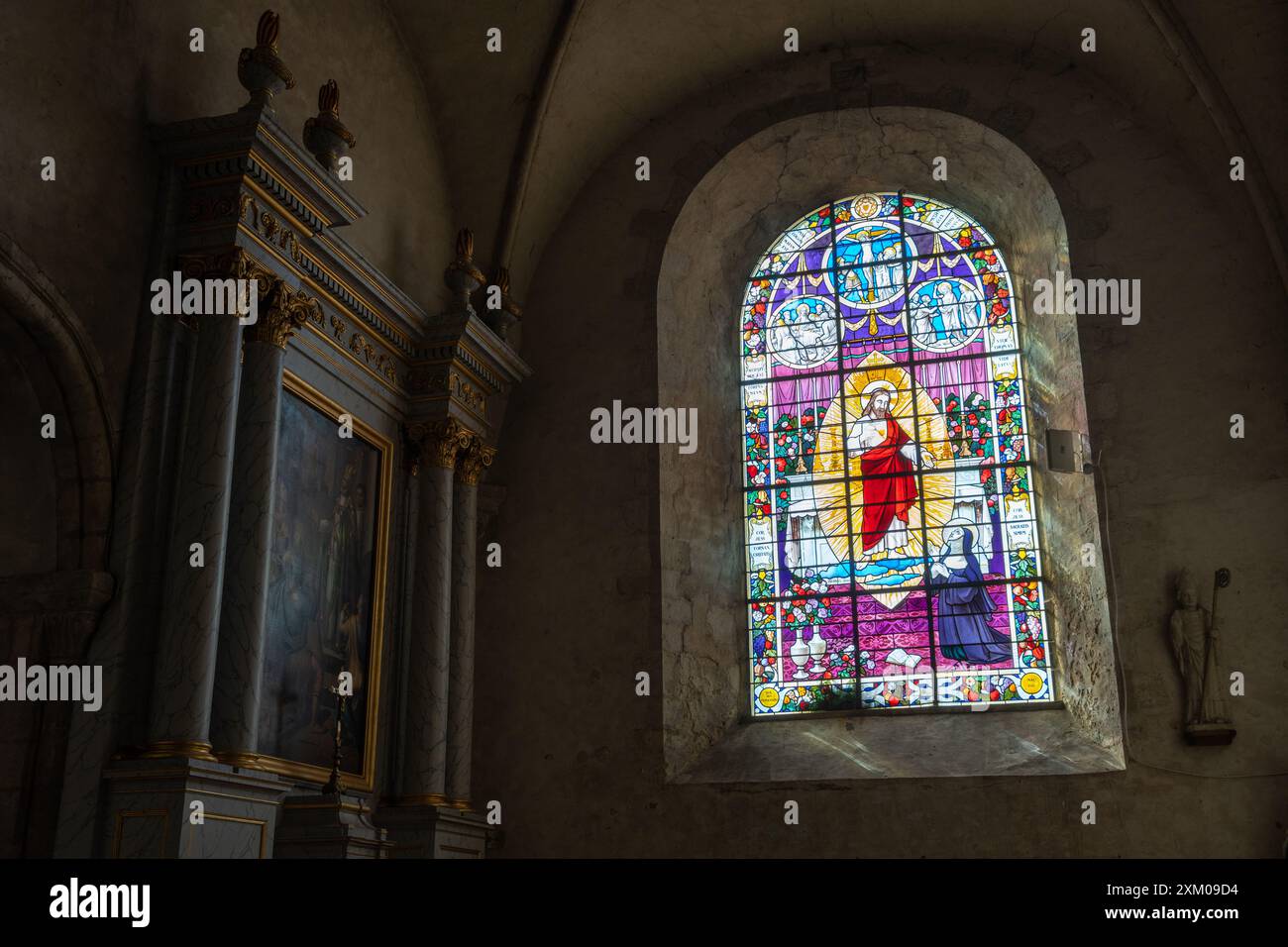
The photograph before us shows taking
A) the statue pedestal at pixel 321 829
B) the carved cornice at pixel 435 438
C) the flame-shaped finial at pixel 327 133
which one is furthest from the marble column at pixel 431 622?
the flame-shaped finial at pixel 327 133

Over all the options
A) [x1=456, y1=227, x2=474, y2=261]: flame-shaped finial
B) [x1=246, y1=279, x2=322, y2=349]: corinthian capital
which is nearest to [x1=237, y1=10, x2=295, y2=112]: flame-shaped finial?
[x1=246, y1=279, x2=322, y2=349]: corinthian capital

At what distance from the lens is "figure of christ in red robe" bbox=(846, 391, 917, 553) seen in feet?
34.5

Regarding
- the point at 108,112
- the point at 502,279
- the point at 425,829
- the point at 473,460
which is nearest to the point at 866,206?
the point at 502,279

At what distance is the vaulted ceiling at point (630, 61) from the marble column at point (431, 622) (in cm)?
197

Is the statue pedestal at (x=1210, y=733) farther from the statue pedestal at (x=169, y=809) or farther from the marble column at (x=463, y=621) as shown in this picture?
the statue pedestal at (x=169, y=809)

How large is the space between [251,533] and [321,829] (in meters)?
1.70

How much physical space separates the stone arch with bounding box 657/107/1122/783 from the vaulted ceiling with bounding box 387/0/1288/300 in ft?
2.28

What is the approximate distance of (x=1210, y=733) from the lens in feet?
27.8

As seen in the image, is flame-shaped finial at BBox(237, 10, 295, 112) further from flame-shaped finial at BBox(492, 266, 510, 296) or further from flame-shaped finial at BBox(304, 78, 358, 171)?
flame-shaped finial at BBox(492, 266, 510, 296)

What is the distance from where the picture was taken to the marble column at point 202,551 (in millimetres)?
6711

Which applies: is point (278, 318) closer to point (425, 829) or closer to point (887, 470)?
point (425, 829)

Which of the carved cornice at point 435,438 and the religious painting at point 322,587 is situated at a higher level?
the carved cornice at point 435,438

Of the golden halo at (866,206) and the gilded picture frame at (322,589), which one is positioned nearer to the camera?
the gilded picture frame at (322,589)
